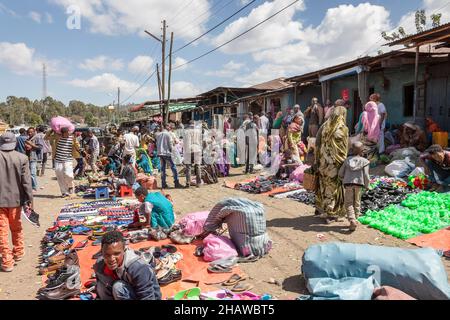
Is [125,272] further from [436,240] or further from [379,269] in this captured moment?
[436,240]

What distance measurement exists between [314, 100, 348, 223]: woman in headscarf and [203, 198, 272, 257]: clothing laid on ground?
5.29 feet

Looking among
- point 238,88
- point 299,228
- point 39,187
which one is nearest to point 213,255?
point 299,228

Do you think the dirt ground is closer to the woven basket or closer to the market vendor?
the market vendor

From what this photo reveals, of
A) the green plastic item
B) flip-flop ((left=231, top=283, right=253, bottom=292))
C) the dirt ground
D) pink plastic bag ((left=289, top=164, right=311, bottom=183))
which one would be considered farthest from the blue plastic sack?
pink plastic bag ((left=289, top=164, right=311, bottom=183))

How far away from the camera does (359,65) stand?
1140 cm

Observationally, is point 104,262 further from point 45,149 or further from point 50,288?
point 45,149

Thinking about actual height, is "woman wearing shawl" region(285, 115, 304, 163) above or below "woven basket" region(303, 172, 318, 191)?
above

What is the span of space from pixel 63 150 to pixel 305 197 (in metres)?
5.91

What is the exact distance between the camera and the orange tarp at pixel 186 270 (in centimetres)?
406

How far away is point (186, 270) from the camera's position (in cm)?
452

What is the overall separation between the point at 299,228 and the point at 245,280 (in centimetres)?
213

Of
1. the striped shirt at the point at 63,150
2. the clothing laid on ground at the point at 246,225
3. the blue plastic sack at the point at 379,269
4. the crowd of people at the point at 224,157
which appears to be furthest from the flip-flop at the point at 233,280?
the striped shirt at the point at 63,150

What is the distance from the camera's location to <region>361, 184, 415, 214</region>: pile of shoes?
678cm

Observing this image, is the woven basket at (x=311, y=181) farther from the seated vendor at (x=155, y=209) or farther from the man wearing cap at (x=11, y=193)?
the man wearing cap at (x=11, y=193)
